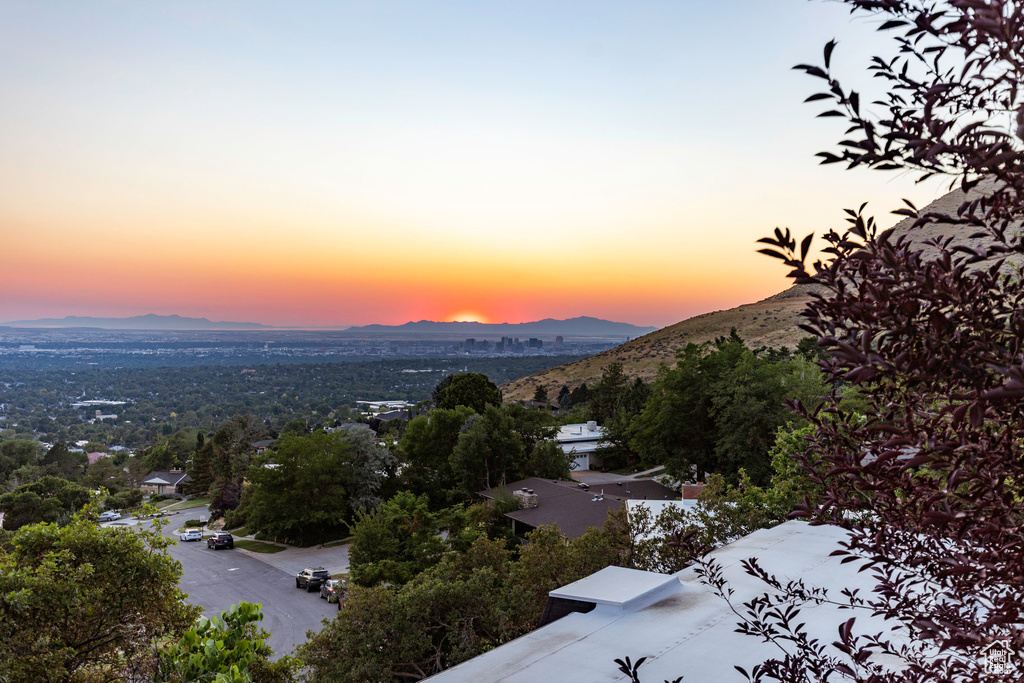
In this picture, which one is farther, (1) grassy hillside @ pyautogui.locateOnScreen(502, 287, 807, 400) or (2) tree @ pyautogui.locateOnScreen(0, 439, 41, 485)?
(1) grassy hillside @ pyautogui.locateOnScreen(502, 287, 807, 400)

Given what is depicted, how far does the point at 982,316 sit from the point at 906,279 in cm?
24

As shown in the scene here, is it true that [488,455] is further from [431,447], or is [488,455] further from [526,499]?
[526,499]

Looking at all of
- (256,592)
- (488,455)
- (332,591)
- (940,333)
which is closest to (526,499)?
(488,455)

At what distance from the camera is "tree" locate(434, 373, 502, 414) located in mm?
36750

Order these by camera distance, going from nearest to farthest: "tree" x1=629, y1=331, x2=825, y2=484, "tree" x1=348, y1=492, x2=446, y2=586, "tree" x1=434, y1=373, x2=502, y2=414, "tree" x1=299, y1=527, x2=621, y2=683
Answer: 1. "tree" x1=299, y1=527, x2=621, y2=683
2. "tree" x1=348, y1=492, x2=446, y2=586
3. "tree" x1=629, y1=331, x2=825, y2=484
4. "tree" x1=434, y1=373, x2=502, y2=414

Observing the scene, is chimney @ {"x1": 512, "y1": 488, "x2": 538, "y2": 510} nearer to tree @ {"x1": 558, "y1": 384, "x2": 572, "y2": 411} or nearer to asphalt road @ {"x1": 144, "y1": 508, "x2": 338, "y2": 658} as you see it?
asphalt road @ {"x1": 144, "y1": 508, "x2": 338, "y2": 658}

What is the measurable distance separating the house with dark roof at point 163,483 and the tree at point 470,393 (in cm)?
3149

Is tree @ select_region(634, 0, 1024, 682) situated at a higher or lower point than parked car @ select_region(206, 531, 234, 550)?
higher

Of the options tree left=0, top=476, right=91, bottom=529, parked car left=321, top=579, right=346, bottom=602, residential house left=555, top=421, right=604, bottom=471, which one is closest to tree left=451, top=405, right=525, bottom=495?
parked car left=321, top=579, right=346, bottom=602

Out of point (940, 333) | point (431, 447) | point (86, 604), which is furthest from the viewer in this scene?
point (431, 447)

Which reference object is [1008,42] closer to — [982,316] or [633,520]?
[982,316]

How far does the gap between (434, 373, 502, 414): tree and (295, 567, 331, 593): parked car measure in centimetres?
1330

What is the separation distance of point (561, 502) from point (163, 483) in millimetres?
49620

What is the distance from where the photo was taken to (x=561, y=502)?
22.7m
